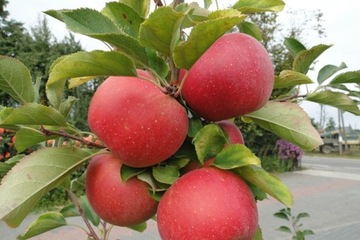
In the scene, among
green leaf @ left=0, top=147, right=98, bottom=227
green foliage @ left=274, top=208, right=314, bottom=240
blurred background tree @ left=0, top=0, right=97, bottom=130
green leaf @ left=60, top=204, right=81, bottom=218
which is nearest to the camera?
green leaf @ left=0, top=147, right=98, bottom=227

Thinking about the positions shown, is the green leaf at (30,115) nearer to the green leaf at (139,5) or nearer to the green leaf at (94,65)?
the green leaf at (94,65)

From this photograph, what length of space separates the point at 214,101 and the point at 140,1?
240mm

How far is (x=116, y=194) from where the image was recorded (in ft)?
2.12

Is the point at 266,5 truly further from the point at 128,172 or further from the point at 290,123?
the point at 128,172

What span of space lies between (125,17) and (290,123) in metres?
0.33

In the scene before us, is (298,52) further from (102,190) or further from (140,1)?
(102,190)

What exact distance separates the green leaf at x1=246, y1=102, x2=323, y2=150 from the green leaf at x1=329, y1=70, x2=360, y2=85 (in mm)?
186

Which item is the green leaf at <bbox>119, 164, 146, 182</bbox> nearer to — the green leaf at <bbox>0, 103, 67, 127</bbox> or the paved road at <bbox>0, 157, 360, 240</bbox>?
the green leaf at <bbox>0, 103, 67, 127</bbox>

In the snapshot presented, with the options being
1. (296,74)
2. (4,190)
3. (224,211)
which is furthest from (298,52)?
(4,190)

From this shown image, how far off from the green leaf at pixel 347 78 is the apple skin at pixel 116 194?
47 cm

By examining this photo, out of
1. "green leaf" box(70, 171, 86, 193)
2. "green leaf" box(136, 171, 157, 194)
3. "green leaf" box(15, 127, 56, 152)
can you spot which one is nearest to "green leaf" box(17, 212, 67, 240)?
"green leaf" box(70, 171, 86, 193)

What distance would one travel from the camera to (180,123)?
575 millimetres

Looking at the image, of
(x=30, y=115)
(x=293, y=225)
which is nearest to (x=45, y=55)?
(x=293, y=225)

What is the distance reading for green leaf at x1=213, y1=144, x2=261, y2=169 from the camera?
1.82 ft
